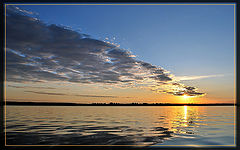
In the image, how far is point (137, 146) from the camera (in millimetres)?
13680

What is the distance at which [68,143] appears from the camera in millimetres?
14469

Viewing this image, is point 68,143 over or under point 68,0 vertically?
under

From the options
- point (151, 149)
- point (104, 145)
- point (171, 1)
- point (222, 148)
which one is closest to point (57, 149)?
point (104, 145)

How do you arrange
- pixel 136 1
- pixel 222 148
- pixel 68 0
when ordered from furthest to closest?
pixel 68 0 → pixel 136 1 → pixel 222 148

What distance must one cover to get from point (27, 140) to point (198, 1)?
19003 mm

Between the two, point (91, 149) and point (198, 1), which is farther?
point (198, 1)

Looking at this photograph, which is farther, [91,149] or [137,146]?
[137,146]

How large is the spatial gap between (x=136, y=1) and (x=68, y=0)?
6.65m

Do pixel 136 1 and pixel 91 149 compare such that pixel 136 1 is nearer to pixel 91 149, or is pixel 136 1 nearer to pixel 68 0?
pixel 68 0

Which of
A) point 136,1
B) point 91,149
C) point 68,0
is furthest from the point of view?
point 68,0

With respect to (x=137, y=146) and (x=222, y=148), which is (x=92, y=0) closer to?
(x=137, y=146)

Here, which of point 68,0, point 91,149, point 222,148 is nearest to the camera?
point 91,149

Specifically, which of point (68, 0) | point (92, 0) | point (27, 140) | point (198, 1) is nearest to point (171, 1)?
point (198, 1)

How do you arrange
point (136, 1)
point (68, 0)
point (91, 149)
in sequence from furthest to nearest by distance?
point (68, 0), point (136, 1), point (91, 149)
